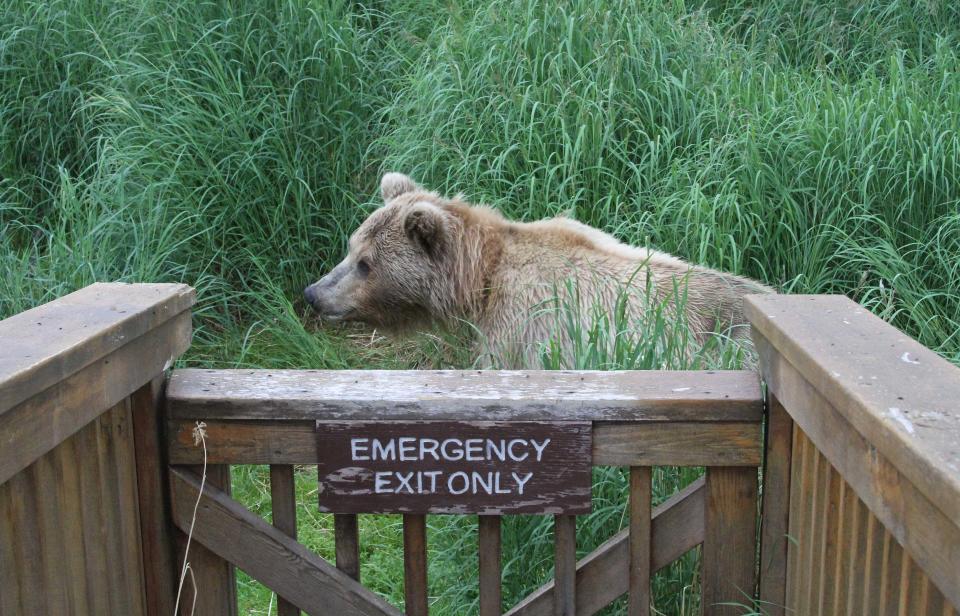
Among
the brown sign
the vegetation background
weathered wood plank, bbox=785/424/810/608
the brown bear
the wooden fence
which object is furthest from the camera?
the vegetation background

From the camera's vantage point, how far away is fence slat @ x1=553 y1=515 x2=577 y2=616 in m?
2.30

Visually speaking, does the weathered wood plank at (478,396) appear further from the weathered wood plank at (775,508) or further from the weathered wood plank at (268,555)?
the weathered wood plank at (268,555)

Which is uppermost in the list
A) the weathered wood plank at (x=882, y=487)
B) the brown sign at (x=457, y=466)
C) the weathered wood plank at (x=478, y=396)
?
the weathered wood plank at (x=882, y=487)

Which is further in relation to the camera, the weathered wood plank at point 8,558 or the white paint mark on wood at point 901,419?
the weathered wood plank at point 8,558

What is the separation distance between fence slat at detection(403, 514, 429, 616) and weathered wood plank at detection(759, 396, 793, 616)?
0.80 metres

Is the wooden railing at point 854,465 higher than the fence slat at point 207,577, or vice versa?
the wooden railing at point 854,465

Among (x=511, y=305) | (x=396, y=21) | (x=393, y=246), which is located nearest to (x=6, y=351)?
(x=511, y=305)

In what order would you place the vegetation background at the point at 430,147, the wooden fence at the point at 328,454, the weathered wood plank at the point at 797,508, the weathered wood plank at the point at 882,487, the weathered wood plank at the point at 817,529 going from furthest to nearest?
1. the vegetation background at the point at 430,147
2. the weathered wood plank at the point at 797,508
3. the weathered wood plank at the point at 817,529
4. the wooden fence at the point at 328,454
5. the weathered wood plank at the point at 882,487

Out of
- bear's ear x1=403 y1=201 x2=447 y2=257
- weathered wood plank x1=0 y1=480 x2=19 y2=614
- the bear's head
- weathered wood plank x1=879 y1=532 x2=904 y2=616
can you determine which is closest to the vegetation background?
the bear's head

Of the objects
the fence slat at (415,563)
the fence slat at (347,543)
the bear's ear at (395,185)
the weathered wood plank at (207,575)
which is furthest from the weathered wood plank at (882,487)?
the bear's ear at (395,185)

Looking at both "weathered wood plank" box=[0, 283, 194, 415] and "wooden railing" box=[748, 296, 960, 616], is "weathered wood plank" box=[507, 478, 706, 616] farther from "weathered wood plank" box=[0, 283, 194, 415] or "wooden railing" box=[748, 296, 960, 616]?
"weathered wood plank" box=[0, 283, 194, 415]

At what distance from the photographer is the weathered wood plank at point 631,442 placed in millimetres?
2232

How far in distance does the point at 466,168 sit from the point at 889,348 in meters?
3.84

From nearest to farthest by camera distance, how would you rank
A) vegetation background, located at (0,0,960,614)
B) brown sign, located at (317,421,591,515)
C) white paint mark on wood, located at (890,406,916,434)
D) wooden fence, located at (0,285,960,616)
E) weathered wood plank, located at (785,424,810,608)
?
white paint mark on wood, located at (890,406,916,434), wooden fence, located at (0,285,960,616), weathered wood plank, located at (785,424,810,608), brown sign, located at (317,421,591,515), vegetation background, located at (0,0,960,614)
